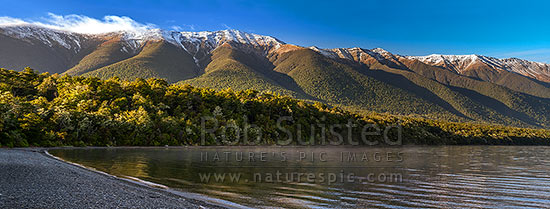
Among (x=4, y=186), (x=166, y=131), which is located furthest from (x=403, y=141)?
(x=4, y=186)

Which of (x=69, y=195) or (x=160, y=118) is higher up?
(x=160, y=118)

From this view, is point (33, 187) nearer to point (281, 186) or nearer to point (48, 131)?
point (281, 186)

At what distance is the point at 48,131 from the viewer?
204 feet

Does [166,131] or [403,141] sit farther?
[403,141]

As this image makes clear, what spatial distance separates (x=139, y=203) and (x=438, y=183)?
19.5m

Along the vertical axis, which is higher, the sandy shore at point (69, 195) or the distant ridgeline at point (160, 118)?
the distant ridgeline at point (160, 118)

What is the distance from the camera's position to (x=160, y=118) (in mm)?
85312

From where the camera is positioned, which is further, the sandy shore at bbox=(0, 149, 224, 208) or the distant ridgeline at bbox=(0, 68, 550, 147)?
the distant ridgeline at bbox=(0, 68, 550, 147)

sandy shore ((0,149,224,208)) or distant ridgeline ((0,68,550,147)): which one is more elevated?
distant ridgeline ((0,68,550,147))

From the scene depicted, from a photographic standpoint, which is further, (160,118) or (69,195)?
(160,118)

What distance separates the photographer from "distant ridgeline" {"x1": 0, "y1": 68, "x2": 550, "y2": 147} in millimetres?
64188

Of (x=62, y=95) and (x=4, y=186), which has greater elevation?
(x=62, y=95)

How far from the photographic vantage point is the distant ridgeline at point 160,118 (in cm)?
6419

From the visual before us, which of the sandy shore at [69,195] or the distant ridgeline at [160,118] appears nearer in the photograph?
the sandy shore at [69,195]
